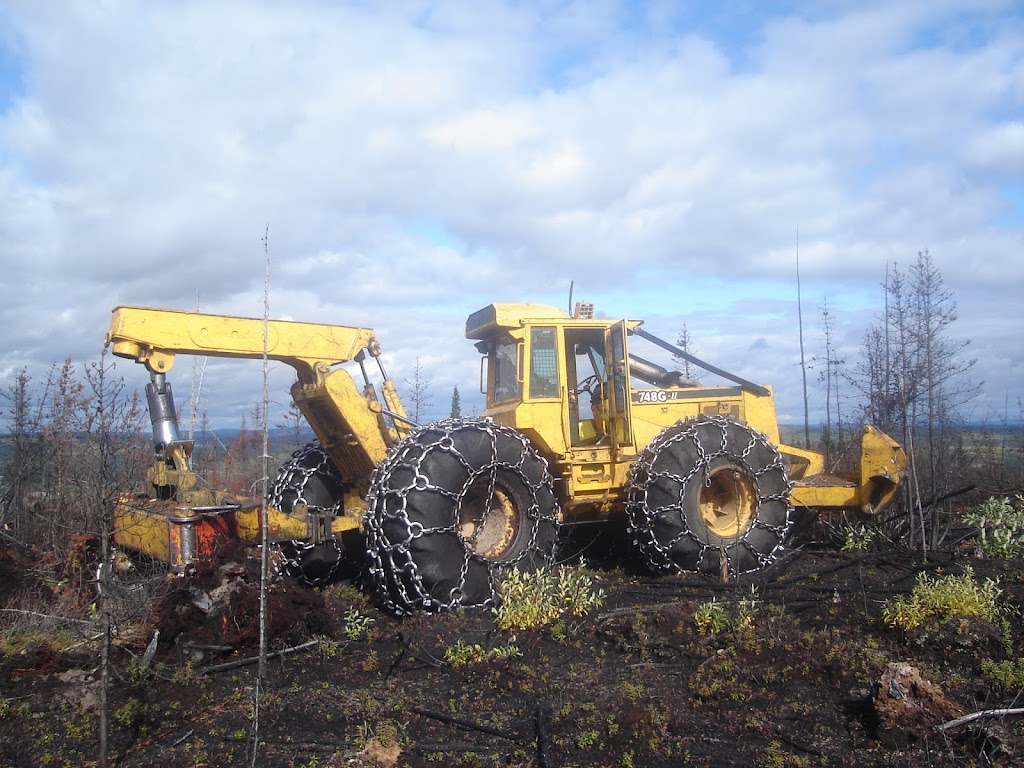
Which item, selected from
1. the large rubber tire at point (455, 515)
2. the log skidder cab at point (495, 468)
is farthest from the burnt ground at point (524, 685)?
the log skidder cab at point (495, 468)

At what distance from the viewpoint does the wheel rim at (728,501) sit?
8.64 meters

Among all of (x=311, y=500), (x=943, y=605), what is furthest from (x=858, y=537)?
(x=311, y=500)

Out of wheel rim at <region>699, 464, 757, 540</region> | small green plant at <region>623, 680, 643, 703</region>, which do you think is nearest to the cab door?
wheel rim at <region>699, 464, 757, 540</region>

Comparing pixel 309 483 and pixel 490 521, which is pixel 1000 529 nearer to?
pixel 490 521

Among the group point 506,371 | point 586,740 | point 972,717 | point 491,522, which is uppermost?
point 506,371

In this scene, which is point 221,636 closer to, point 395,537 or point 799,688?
point 395,537

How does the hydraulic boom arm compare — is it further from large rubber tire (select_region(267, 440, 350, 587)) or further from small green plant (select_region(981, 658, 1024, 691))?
small green plant (select_region(981, 658, 1024, 691))

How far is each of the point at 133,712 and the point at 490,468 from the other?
11.2 ft

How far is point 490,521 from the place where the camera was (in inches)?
308

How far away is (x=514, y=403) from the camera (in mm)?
8484

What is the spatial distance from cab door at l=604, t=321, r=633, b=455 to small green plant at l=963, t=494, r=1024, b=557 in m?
3.93

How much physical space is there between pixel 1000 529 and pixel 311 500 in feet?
23.8

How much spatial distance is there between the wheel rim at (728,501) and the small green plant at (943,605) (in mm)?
2482

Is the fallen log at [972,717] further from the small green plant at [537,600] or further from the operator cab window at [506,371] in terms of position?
the operator cab window at [506,371]
